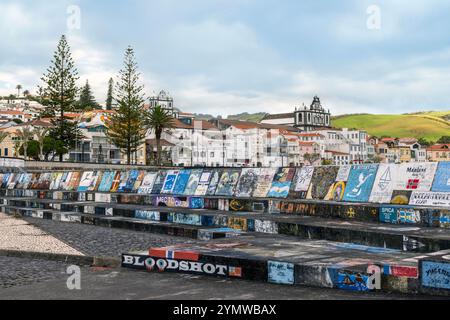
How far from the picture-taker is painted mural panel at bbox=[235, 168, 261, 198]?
13406 millimetres

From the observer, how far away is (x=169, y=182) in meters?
16.0

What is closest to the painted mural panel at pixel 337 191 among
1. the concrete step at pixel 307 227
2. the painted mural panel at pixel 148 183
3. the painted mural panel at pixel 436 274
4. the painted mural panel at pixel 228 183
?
the concrete step at pixel 307 227

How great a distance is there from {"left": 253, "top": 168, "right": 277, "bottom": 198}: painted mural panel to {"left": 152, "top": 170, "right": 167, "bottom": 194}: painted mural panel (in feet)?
13.5

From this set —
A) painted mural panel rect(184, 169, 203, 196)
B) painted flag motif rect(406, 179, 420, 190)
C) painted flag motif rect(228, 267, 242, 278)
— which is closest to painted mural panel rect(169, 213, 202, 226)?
painted mural panel rect(184, 169, 203, 196)

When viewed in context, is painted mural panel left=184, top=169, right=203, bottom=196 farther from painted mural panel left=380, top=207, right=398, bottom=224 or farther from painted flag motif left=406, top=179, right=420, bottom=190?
painted mural panel left=380, top=207, right=398, bottom=224

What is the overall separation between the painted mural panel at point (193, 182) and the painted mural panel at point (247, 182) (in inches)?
66.9

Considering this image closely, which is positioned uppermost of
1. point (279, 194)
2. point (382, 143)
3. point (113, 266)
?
point (382, 143)

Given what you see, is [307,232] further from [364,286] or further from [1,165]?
[1,165]

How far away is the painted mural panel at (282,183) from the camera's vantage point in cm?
1234

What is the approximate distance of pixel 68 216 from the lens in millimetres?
14641

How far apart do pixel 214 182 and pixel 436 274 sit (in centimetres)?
1031

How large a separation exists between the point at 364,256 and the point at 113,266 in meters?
3.40

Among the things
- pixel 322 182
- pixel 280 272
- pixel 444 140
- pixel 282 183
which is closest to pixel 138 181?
pixel 282 183

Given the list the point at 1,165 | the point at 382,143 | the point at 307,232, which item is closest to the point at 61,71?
the point at 1,165
